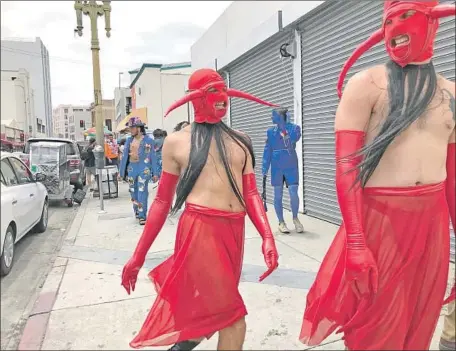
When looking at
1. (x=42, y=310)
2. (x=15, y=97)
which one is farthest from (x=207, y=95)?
(x=42, y=310)

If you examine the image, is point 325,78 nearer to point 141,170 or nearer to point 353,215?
point 141,170

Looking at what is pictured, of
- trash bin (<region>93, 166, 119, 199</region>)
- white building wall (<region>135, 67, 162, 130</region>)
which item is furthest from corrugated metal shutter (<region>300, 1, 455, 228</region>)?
white building wall (<region>135, 67, 162, 130</region>)

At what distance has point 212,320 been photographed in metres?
2.13

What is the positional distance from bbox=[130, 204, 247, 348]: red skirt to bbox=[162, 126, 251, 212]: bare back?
0.05 metres

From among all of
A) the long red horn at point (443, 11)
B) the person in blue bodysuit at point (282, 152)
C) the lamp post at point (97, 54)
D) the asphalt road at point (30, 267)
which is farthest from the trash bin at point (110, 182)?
the long red horn at point (443, 11)

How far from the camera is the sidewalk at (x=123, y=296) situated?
9.95ft

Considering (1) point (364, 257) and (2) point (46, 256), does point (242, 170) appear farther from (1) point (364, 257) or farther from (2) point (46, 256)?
(2) point (46, 256)

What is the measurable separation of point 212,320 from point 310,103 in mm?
5516

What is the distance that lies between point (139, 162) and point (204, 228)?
5.11m

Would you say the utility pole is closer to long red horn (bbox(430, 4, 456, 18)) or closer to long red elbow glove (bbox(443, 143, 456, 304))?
long red horn (bbox(430, 4, 456, 18))

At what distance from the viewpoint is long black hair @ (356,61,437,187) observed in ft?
5.74

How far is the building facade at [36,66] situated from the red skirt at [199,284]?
85 cm

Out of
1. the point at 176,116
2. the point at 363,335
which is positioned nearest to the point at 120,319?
the point at 363,335

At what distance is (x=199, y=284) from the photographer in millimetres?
2123
